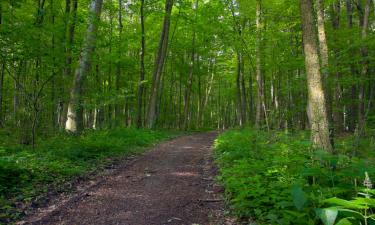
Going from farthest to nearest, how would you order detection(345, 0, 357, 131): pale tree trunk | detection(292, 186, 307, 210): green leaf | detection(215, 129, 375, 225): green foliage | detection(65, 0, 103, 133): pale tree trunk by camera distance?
detection(345, 0, 357, 131): pale tree trunk
detection(65, 0, 103, 133): pale tree trunk
detection(215, 129, 375, 225): green foliage
detection(292, 186, 307, 210): green leaf

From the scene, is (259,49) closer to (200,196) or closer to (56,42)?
(56,42)

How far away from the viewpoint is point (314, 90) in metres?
6.02

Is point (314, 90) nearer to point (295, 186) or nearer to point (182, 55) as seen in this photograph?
point (295, 186)

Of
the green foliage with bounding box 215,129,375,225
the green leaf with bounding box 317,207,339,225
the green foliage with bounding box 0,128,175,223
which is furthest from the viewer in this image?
the green foliage with bounding box 0,128,175,223

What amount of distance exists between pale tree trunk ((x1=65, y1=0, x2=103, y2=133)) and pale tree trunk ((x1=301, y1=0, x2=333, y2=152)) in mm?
7199

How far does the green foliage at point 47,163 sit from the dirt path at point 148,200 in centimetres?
82

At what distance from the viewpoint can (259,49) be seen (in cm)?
1386

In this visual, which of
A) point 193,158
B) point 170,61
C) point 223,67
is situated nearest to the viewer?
point 193,158

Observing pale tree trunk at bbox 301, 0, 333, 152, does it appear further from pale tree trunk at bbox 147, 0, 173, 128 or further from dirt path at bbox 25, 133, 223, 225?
pale tree trunk at bbox 147, 0, 173, 128

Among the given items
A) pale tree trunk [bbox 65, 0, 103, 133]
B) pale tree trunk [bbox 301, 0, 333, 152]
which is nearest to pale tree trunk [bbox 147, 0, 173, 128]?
→ pale tree trunk [bbox 65, 0, 103, 133]

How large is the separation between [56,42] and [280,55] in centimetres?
1035

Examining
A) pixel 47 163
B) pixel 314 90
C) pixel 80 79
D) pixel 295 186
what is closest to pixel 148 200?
pixel 47 163

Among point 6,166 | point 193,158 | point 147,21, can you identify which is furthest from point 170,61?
point 6,166

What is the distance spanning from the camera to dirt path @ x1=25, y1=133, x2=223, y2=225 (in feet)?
14.5
